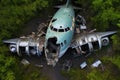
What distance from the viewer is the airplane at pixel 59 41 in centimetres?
2586

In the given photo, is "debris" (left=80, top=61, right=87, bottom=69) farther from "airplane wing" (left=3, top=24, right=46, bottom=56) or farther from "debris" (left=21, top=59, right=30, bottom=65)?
"debris" (left=21, top=59, right=30, bottom=65)

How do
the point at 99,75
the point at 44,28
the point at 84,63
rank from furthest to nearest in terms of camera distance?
the point at 44,28
the point at 84,63
the point at 99,75

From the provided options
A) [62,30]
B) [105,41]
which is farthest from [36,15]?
[105,41]

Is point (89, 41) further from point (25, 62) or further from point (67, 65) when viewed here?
point (25, 62)

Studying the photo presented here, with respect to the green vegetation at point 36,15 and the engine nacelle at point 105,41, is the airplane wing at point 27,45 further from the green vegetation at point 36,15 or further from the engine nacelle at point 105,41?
the engine nacelle at point 105,41

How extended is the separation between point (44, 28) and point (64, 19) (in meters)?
2.95

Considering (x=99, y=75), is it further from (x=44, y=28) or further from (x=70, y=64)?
(x=44, y=28)

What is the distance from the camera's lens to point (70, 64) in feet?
88.3

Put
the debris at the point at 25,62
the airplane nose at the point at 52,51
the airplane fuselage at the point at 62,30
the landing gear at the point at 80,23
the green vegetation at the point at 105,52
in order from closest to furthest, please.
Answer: the green vegetation at the point at 105,52 < the airplane nose at the point at 52,51 < the airplane fuselage at the point at 62,30 < the debris at the point at 25,62 < the landing gear at the point at 80,23

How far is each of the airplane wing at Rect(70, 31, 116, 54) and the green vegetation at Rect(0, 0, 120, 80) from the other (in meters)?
0.81

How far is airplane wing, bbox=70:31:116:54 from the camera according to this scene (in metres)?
26.7

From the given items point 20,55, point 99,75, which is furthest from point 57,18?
point 99,75

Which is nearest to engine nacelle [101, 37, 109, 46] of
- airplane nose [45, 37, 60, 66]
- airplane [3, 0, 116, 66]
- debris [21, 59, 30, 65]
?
airplane [3, 0, 116, 66]

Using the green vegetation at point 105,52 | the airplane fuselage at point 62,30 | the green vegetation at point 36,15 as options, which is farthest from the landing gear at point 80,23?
the airplane fuselage at point 62,30
